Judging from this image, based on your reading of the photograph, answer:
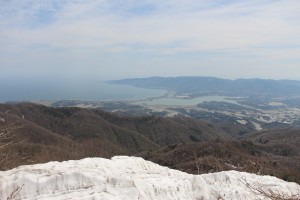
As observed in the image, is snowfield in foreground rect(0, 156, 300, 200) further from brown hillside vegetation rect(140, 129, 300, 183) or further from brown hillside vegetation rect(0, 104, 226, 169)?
brown hillside vegetation rect(0, 104, 226, 169)

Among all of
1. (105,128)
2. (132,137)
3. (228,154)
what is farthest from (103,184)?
(105,128)

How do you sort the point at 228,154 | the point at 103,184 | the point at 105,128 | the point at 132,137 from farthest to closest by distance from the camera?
1. the point at 105,128
2. the point at 132,137
3. the point at 228,154
4. the point at 103,184

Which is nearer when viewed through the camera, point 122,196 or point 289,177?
point 122,196

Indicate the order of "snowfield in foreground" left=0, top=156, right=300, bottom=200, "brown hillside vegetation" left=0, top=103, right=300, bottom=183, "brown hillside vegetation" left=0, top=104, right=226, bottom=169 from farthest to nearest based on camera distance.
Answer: "brown hillside vegetation" left=0, top=104, right=226, bottom=169 → "brown hillside vegetation" left=0, top=103, right=300, bottom=183 → "snowfield in foreground" left=0, top=156, right=300, bottom=200

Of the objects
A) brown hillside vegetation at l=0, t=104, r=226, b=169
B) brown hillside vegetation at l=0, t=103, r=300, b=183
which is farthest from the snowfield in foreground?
brown hillside vegetation at l=0, t=104, r=226, b=169

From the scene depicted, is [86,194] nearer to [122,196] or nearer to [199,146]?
[122,196]

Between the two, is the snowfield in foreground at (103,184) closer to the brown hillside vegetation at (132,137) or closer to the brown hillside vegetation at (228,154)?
the brown hillside vegetation at (228,154)

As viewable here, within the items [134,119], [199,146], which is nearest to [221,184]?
[199,146]

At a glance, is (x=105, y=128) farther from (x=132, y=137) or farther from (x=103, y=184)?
(x=103, y=184)
